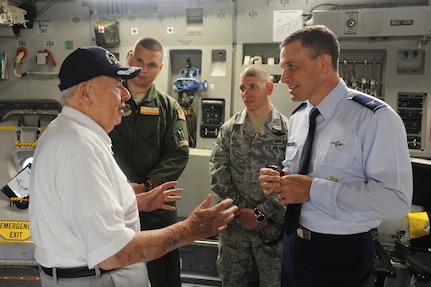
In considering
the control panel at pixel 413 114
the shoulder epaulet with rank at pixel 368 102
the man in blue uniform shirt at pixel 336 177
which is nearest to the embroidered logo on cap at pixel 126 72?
the man in blue uniform shirt at pixel 336 177

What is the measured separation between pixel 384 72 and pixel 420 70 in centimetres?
28

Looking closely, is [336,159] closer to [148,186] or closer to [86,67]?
[86,67]

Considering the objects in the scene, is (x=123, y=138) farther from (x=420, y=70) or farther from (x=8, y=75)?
(x=420, y=70)

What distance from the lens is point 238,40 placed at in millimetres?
3227

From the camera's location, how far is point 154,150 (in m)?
2.45

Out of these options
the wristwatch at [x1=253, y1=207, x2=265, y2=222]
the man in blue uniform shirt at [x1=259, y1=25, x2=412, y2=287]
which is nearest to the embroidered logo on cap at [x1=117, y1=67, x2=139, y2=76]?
the man in blue uniform shirt at [x1=259, y1=25, x2=412, y2=287]

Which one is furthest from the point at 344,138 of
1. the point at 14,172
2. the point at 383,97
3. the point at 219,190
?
the point at 14,172

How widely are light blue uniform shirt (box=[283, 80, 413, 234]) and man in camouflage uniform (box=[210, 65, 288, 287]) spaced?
84 centimetres

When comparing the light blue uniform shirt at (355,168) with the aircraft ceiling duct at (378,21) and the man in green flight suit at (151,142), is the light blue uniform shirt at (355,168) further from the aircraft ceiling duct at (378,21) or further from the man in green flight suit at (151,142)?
the aircraft ceiling duct at (378,21)

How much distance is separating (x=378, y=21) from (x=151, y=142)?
6.87 feet

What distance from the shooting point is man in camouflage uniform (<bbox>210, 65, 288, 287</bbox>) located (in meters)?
2.45

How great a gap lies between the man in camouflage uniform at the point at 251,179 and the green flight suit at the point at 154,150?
0.33 m

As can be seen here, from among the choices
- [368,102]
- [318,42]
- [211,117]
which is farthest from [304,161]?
[211,117]

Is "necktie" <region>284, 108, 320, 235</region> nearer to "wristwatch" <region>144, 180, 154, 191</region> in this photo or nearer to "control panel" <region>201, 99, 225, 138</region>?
"wristwatch" <region>144, 180, 154, 191</region>
